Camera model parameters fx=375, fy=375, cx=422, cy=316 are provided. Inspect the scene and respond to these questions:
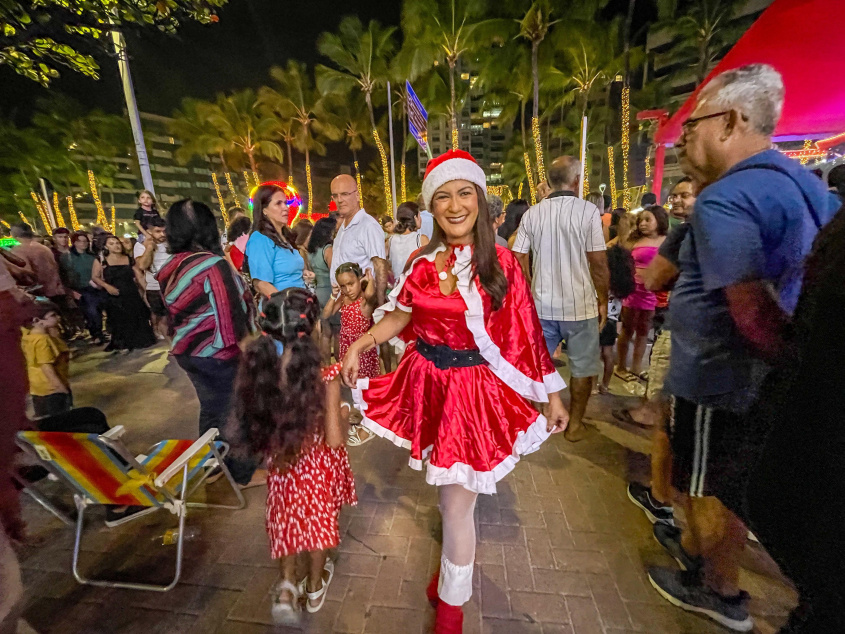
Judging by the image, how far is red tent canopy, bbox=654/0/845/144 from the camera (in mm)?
4238

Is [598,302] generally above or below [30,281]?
below

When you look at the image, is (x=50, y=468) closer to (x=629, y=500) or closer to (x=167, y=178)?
(x=629, y=500)

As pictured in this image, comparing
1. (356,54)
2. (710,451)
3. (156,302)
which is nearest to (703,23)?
(356,54)

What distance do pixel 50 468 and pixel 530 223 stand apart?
3715mm

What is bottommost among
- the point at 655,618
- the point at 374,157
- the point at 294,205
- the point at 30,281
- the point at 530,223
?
the point at 655,618

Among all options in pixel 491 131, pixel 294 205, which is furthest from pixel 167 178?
pixel 294 205

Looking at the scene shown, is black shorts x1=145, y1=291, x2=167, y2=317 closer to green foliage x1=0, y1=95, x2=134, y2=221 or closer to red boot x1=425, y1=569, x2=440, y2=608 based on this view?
red boot x1=425, y1=569, x2=440, y2=608

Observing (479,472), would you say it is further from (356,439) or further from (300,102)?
(300,102)

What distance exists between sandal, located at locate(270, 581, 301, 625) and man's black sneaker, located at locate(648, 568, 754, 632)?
191cm

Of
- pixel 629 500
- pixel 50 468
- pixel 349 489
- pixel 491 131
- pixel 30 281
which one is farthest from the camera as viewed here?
pixel 491 131

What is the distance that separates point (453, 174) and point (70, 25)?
6.99 m

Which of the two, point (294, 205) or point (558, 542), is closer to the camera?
point (558, 542)

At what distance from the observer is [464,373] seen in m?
1.71

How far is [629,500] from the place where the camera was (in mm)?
2684
